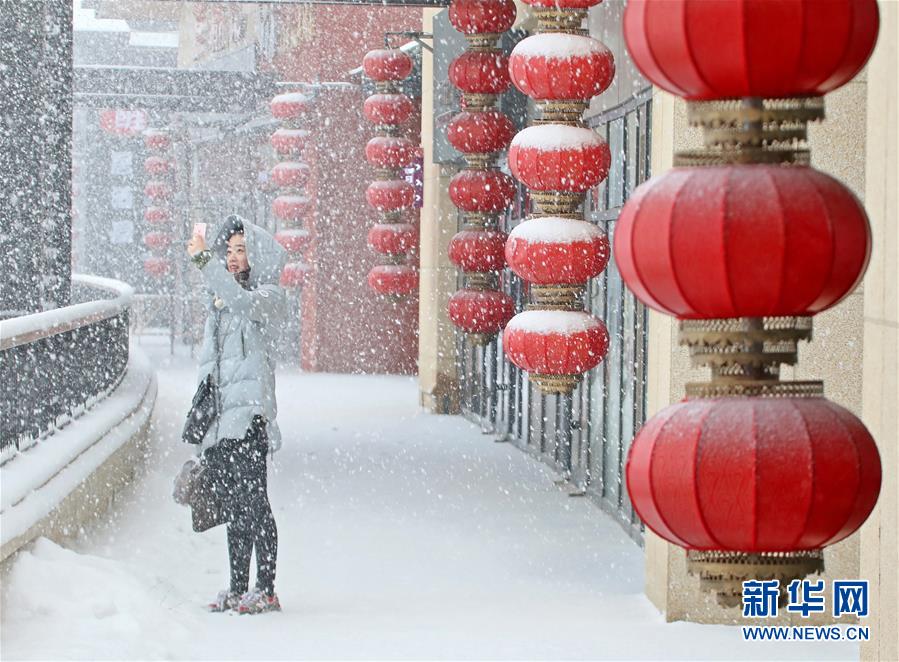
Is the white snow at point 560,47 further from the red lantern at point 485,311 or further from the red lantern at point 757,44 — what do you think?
the red lantern at point 757,44

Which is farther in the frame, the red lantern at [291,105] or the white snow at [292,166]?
the white snow at [292,166]

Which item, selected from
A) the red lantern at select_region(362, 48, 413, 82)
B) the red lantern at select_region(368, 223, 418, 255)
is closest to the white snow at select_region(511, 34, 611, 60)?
the red lantern at select_region(362, 48, 413, 82)

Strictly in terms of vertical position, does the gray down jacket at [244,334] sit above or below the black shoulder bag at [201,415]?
above

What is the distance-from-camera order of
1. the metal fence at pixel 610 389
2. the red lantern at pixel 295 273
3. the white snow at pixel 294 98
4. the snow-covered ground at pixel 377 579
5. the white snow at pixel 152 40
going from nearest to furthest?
the snow-covered ground at pixel 377 579
the metal fence at pixel 610 389
the white snow at pixel 294 98
the red lantern at pixel 295 273
the white snow at pixel 152 40

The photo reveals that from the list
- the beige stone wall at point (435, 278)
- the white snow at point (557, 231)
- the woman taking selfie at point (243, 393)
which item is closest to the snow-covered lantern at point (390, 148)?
the beige stone wall at point (435, 278)

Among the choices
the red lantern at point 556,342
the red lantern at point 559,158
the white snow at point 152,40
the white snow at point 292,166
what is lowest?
the red lantern at point 556,342

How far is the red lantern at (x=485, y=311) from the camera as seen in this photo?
10836 millimetres

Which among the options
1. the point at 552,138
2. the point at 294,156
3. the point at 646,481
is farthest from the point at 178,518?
the point at 294,156

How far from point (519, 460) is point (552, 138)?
621 centimetres

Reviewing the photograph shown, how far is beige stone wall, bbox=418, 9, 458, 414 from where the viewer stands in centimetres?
1761

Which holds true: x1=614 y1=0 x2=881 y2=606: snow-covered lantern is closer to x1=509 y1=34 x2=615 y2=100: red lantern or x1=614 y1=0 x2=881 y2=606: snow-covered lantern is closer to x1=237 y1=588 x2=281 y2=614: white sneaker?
x1=237 y1=588 x2=281 y2=614: white sneaker

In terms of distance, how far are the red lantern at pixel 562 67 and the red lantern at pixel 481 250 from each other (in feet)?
8.62

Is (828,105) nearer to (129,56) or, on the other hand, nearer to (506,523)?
(506,523)

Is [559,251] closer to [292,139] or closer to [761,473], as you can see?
[761,473]
